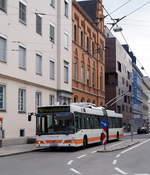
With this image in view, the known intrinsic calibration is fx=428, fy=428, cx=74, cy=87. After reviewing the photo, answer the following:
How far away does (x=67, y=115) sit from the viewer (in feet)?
79.9

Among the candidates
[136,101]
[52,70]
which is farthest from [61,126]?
[136,101]

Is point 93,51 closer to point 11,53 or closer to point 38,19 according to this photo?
point 38,19

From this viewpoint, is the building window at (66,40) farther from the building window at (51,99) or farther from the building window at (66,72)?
the building window at (51,99)

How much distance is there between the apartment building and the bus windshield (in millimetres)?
4413

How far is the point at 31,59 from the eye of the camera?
33.4 m

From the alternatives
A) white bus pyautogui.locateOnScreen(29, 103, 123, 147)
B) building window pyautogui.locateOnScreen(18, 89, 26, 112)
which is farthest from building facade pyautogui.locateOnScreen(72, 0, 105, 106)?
white bus pyautogui.locateOnScreen(29, 103, 123, 147)

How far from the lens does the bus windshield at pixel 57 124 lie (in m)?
24.1

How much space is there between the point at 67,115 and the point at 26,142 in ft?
26.1

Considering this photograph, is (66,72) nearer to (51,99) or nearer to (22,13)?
(51,99)

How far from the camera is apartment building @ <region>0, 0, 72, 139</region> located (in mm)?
28953

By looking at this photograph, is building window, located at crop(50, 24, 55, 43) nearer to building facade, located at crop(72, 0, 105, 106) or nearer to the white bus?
building facade, located at crop(72, 0, 105, 106)

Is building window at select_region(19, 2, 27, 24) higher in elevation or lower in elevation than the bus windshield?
higher

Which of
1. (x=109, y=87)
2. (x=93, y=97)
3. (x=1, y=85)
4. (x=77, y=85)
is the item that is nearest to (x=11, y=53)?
(x=1, y=85)

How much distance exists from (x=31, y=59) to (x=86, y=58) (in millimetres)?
18058
